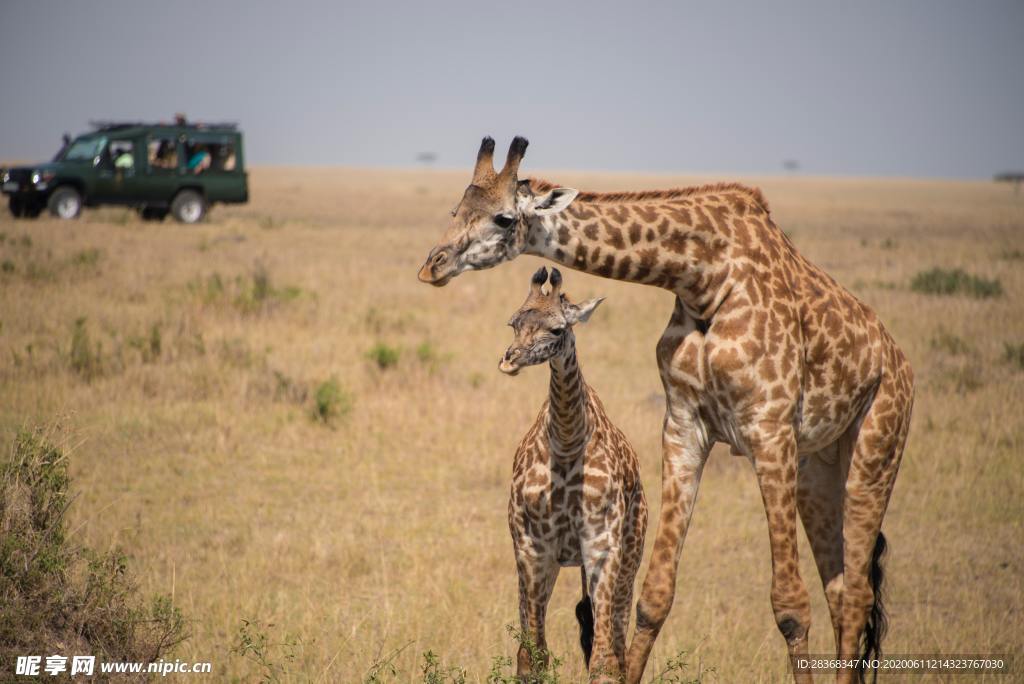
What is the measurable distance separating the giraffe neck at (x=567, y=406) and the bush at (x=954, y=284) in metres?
15.6

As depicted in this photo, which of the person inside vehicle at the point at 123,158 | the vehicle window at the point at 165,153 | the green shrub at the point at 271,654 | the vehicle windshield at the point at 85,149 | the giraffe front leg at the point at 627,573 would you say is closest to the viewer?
the giraffe front leg at the point at 627,573

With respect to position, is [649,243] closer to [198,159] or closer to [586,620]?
A: [586,620]

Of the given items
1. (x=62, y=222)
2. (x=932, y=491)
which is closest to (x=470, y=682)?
(x=932, y=491)

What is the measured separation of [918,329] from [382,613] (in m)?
11.8

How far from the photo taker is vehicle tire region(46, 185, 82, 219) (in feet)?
88.0

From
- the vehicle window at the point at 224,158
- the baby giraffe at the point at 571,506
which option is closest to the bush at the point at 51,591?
the baby giraffe at the point at 571,506

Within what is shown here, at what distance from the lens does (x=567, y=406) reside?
491 centimetres

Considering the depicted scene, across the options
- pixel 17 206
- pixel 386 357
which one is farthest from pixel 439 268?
pixel 17 206

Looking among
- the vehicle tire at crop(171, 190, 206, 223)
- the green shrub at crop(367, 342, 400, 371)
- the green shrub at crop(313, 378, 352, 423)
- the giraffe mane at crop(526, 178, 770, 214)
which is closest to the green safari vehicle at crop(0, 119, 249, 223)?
the vehicle tire at crop(171, 190, 206, 223)

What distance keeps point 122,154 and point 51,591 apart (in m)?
25.6

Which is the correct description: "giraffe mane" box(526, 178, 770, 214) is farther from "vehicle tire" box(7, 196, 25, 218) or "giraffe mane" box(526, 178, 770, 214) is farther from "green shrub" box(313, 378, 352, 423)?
"vehicle tire" box(7, 196, 25, 218)

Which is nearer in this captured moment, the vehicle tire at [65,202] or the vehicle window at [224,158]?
the vehicle tire at [65,202]

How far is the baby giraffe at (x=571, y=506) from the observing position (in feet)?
15.8

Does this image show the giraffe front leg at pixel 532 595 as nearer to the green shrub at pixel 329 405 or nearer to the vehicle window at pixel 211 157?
the green shrub at pixel 329 405
